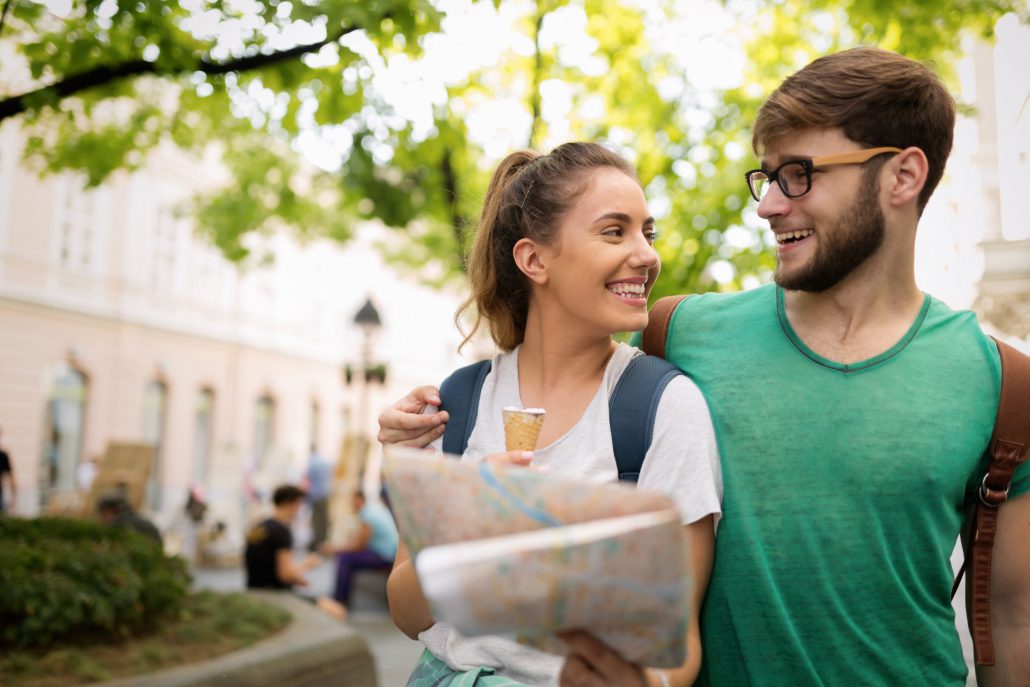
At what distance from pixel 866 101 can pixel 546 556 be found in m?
1.44

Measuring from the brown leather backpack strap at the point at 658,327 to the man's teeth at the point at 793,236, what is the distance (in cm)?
32

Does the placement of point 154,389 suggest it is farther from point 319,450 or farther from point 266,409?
point 319,450

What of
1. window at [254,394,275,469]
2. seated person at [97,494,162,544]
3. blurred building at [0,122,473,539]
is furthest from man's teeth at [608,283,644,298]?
window at [254,394,275,469]

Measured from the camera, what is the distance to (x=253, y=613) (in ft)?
21.7

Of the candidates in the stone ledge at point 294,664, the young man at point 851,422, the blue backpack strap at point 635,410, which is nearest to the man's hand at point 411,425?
the young man at point 851,422

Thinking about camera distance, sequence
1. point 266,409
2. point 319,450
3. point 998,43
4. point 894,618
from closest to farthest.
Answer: point 894,618 < point 998,43 < point 266,409 < point 319,450

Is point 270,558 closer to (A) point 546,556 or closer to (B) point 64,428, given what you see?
(A) point 546,556

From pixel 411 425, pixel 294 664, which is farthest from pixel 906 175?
pixel 294 664

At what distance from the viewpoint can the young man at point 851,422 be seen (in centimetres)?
214

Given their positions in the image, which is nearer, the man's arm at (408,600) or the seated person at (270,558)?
the man's arm at (408,600)

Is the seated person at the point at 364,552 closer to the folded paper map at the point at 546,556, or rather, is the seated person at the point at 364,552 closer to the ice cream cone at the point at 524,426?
the ice cream cone at the point at 524,426

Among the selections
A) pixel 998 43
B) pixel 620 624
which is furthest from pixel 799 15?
pixel 620 624

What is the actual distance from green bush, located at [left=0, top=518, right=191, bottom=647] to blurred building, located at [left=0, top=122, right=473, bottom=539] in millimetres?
9337

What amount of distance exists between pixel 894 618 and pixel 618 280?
3.01 feet
